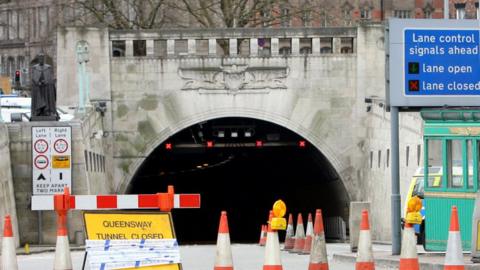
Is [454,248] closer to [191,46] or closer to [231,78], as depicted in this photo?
[231,78]

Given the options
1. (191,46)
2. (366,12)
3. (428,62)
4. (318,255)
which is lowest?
(318,255)

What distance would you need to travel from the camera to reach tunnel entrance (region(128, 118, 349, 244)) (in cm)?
5516

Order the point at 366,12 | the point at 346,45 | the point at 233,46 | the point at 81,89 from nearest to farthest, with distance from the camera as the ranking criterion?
the point at 81,89, the point at 233,46, the point at 346,45, the point at 366,12

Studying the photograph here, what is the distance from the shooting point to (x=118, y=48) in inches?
2072

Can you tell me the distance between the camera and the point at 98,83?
168 feet

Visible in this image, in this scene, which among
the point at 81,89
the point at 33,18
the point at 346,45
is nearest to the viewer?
the point at 81,89

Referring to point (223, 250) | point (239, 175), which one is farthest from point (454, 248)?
point (239, 175)

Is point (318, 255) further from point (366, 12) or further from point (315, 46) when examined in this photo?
point (366, 12)

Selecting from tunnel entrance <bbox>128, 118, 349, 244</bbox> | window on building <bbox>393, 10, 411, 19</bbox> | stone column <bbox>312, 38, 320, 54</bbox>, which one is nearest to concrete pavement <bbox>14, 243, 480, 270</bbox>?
stone column <bbox>312, 38, 320, 54</bbox>

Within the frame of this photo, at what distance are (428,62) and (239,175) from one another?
162ft

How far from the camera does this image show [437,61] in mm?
25016

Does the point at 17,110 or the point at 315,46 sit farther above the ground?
the point at 315,46

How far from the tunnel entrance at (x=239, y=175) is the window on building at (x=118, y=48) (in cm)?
340

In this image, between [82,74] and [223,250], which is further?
[82,74]
